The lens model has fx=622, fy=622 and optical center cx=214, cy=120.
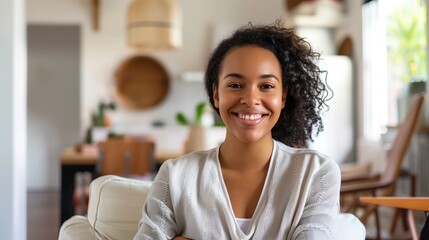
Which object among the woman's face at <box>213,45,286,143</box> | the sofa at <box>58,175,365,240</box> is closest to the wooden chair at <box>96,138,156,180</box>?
the sofa at <box>58,175,365,240</box>

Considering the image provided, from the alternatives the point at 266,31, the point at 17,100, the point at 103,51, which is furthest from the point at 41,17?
the point at 266,31

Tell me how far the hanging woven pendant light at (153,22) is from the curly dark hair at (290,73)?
4089 millimetres

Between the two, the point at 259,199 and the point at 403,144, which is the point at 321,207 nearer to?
the point at 259,199

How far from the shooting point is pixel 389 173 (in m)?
4.03

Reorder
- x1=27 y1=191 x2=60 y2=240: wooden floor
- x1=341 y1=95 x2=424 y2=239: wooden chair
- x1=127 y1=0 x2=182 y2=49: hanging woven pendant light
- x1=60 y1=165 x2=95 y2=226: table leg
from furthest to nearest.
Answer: x1=127 y1=0 x2=182 y2=49: hanging woven pendant light → x1=27 y1=191 x2=60 y2=240: wooden floor → x1=60 y1=165 x2=95 y2=226: table leg → x1=341 y1=95 x2=424 y2=239: wooden chair

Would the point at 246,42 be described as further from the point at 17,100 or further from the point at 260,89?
the point at 17,100

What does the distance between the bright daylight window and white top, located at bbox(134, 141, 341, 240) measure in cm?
399

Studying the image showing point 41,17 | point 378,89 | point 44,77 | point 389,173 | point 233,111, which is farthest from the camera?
point 44,77

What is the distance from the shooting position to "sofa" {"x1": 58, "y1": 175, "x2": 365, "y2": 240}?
1777 mm

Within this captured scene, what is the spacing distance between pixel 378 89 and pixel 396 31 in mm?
723

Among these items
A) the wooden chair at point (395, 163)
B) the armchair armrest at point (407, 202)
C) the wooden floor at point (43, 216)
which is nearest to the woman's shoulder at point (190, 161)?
the armchair armrest at point (407, 202)

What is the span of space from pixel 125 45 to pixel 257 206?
280 inches

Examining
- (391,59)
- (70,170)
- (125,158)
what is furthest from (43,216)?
(391,59)

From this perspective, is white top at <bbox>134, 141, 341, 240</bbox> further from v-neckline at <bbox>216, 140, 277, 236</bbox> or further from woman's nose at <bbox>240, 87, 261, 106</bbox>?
woman's nose at <bbox>240, 87, 261, 106</bbox>
